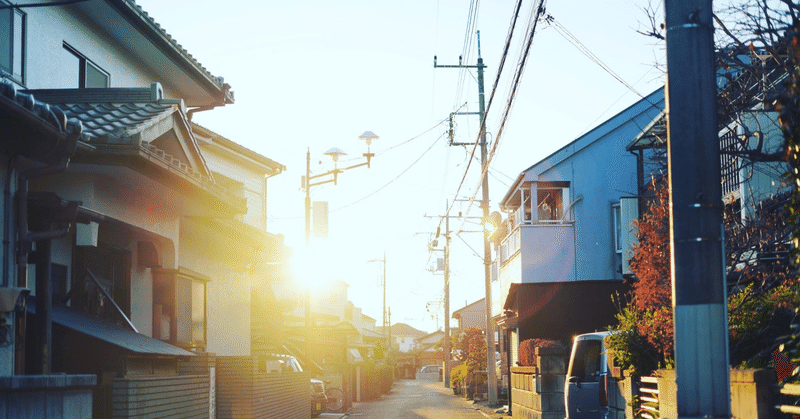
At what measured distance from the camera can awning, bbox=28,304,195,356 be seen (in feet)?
28.8

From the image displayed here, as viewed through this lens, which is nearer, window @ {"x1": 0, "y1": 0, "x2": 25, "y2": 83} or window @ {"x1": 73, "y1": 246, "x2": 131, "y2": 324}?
window @ {"x1": 73, "y1": 246, "x2": 131, "y2": 324}

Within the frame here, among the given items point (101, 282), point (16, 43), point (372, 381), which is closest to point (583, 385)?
point (101, 282)

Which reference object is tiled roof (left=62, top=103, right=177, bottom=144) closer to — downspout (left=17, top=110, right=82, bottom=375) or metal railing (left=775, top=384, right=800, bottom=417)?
downspout (left=17, top=110, right=82, bottom=375)

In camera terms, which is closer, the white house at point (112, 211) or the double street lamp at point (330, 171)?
the white house at point (112, 211)

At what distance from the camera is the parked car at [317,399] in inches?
1103

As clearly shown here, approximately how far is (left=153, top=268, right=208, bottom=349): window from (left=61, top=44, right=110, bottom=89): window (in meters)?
3.28

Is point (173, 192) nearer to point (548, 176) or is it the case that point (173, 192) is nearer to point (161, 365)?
point (161, 365)

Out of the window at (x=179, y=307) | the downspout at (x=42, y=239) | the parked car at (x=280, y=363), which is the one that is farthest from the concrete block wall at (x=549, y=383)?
A: the downspout at (x=42, y=239)

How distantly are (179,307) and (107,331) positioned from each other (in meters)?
4.16

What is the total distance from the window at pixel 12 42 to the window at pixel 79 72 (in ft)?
3.75

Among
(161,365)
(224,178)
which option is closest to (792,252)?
(161,365)

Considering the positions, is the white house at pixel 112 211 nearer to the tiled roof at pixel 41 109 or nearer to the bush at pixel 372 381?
the tiled roof at pixel 41 109

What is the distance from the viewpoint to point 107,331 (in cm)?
930

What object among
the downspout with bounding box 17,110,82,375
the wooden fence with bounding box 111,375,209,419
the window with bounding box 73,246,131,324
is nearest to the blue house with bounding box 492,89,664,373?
the wooden fence with bounding box 111,375,209,419
